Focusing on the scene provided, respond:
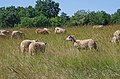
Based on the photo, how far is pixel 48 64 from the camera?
427 cm

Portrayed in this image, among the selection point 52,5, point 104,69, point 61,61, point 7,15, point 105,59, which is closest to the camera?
point 104,69

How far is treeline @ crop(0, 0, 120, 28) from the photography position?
5762cm

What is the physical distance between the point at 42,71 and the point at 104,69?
767 millimetres

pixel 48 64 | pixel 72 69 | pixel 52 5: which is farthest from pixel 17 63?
pixel 52 5

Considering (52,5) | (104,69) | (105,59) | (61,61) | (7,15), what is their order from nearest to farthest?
1. (104,69)
2. (105,59)
3. (61,61)
4. (7,15)
5. (52,5)

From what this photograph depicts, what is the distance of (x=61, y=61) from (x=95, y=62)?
1.71 feet

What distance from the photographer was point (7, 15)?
2744 inches

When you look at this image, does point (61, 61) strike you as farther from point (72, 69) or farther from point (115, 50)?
point (115, 50)

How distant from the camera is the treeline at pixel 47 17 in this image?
57.6 metres

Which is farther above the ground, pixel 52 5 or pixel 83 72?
pixel 52 5

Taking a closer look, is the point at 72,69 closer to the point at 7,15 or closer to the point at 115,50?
the point at 115,50

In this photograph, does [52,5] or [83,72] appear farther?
[52,5]

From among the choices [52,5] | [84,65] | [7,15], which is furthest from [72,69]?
[52,5]

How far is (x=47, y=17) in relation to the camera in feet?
236
